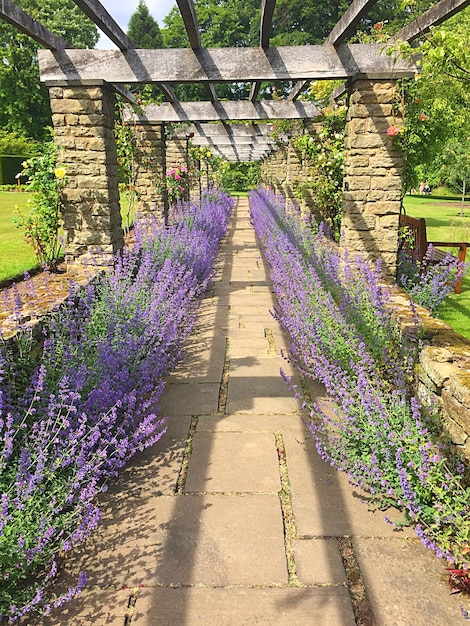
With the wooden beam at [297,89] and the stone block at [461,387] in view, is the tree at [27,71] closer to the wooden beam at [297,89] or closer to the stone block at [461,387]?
the wooden beam at [297,89]

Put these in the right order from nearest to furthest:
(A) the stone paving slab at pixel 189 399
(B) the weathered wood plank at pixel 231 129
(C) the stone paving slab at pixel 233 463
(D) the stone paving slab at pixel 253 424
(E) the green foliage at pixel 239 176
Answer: (C) the stone paving slab at pixel 233 463, (D) the stone paving slab at pixel 253 424, (A) the stone paving slab at pixel 189 399, (B) the weathered wood plank at pixel 231 129, (E) the green foliage at pixel 239 176

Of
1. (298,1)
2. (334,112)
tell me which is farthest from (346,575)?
(298,1)

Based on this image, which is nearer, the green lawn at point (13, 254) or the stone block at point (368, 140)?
the stone block at point (368, 140)

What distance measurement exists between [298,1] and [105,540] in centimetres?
2746

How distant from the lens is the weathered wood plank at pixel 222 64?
14.6 feet

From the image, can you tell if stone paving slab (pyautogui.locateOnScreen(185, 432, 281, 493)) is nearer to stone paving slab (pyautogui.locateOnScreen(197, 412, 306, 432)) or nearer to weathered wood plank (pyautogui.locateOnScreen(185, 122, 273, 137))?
stone paving slab (pyautogui.locateOnScreen(197, 412, 306, 432))

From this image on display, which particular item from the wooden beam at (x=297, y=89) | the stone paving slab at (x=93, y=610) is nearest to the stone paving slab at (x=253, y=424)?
the stone paving slab at (x=93, y=610)

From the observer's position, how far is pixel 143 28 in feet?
131

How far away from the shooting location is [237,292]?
6.05 metres

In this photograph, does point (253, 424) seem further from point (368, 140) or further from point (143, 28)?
point (143, 28)

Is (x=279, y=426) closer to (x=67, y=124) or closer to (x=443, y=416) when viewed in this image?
(x=443, y=416)

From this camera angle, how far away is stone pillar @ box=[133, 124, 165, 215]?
7930 millimetres

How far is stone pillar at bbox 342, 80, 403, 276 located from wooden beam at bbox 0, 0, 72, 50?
277cm

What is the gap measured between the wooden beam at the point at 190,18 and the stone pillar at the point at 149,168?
378 cm
